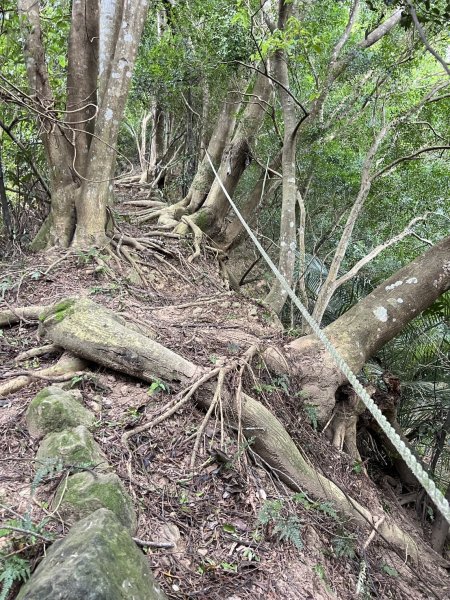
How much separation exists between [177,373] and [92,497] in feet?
3.86

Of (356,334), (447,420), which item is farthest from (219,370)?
(447,420)

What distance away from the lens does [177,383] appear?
9.72 ft

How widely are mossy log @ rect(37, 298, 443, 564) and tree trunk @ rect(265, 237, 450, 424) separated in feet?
2.70

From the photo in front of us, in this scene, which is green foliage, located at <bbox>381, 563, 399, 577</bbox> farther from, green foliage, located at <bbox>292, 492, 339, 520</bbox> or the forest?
green foliage, located at <bbox>292, 492, 339, 520</bbox>

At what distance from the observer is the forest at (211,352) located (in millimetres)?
2027

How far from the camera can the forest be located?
2.03 metres

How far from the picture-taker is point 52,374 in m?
2.93

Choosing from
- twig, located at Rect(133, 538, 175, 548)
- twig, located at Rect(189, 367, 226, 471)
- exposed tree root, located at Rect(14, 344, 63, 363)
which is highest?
exposed tree root, located at Rect(14, 344, 63, 363)

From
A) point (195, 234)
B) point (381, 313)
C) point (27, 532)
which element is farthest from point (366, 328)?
point (195, 234)

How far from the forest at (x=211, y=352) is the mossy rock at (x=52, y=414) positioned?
15mm

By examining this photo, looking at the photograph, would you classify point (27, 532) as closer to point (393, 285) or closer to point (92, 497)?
point (92, 497)

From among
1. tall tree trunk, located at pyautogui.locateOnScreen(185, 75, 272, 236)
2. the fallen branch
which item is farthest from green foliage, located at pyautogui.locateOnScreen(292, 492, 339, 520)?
tall tree trunk, located at pyautogui.locateOnScreen(185, 75, 272, 236)

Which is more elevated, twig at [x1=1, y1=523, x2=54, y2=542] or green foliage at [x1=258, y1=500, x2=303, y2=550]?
twig at [x1=1, y1=523, x2=54, y2=542]

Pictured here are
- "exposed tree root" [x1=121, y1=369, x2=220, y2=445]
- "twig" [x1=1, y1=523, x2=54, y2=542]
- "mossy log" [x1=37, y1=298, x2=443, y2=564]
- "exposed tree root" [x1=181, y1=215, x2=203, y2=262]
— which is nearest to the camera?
"twig" [x1=1, y1=523, x2=54, y2=542]
